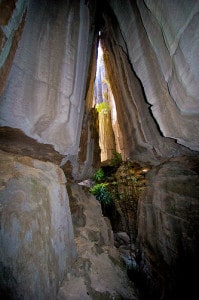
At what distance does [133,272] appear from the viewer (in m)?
6.51

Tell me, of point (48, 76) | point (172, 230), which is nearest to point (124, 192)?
point (172, 230)

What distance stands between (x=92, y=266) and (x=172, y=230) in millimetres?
2518

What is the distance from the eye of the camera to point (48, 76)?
2.48 m

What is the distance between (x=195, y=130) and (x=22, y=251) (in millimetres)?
3532

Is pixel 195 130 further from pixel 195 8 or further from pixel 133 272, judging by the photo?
pixel 133 272

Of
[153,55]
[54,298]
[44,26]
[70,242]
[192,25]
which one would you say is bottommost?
[54,298]

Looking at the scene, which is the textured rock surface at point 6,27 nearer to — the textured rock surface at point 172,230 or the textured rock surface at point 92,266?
the textured rock surface at point 92,266

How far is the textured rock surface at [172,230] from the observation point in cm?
405

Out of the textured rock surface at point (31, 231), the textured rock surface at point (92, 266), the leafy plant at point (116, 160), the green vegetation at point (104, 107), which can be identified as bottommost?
the textured rock surface at point (92, 266)

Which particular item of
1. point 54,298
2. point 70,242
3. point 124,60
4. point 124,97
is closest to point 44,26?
point 124,60

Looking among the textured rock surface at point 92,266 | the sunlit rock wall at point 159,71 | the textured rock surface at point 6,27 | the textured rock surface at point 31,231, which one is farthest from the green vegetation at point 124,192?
the textured rock surface at point 6,27

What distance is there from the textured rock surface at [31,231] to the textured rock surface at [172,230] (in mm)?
3054

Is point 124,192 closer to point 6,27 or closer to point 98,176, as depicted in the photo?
point 98,176

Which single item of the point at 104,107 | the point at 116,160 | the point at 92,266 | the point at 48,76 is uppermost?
the point at 104,107
